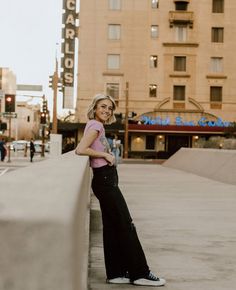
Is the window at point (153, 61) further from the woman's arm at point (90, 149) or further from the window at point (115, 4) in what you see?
the woman's arm at point (90, 149)

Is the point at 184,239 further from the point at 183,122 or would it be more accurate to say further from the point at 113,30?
the point at 113,30

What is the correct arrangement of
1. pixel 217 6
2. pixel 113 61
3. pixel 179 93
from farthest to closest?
1. pixel 217 6
2. pixel 113 61
3. pixel 179 93

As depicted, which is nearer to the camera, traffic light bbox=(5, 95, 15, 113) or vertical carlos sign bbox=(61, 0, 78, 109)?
traffic light bbox=(5, 95, 15, 113)

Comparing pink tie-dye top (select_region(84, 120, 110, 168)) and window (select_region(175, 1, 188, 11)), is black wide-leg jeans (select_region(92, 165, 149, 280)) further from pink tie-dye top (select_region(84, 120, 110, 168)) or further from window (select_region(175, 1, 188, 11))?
window (select_region(175, 1, 188, 11))

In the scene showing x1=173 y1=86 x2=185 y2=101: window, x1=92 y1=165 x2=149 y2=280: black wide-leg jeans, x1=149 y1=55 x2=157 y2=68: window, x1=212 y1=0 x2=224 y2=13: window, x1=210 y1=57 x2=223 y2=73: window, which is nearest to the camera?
x1=92 y1=165 x2=149 y2=280: black wide-leg jeans

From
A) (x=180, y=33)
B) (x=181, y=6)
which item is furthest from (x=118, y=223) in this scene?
(x=181, y=6)

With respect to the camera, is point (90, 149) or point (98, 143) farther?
point (98, 143)

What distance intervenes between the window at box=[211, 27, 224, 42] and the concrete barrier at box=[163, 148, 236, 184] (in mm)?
28505

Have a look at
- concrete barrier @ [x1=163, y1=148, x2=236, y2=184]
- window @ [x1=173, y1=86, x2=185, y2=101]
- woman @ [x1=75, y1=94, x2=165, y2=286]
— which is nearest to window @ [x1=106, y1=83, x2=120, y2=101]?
window @ [x1=173, y1=86, x2=185, y2=101]

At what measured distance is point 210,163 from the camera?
21250 millimetres

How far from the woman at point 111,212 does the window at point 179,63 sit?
5025 centimetres

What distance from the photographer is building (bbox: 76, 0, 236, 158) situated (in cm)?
5356

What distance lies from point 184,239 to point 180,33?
161 ft

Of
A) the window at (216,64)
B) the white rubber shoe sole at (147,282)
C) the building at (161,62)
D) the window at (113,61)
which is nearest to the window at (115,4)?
the building at (161,62)
